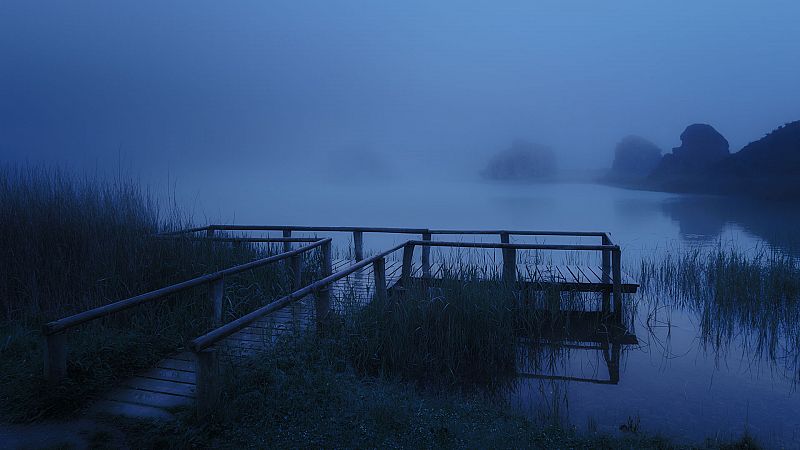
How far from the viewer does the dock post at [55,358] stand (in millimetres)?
3605

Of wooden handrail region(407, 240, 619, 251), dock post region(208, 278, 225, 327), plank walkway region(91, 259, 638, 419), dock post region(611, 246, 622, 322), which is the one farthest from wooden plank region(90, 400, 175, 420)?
dock post region(611, 246, 622, 322)

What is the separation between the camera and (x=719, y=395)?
5.33 meters

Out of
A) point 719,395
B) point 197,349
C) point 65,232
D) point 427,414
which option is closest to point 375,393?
point 427,414

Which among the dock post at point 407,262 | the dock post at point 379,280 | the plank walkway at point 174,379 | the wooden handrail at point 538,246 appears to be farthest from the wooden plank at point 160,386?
the wooden handrail at point 538,246

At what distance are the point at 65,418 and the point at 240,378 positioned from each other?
1211mm

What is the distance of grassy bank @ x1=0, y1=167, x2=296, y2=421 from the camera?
4.09 meters

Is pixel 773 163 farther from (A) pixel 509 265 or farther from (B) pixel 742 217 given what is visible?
(A) pixel 509 265

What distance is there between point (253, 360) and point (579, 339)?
4964mm

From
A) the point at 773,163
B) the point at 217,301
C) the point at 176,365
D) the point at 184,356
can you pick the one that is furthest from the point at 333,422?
the point at 773,163

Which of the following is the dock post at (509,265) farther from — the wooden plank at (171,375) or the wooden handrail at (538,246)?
the wooden plank at (171,375)

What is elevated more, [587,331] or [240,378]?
[240,378]

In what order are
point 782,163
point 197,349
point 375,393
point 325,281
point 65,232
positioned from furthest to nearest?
point 782,163, point 65,232, point 325,281, point 375,393, point 197,349

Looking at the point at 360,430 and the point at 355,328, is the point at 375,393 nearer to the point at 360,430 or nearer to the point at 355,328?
the point at 360,430

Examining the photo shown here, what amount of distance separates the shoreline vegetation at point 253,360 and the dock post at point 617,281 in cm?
163
